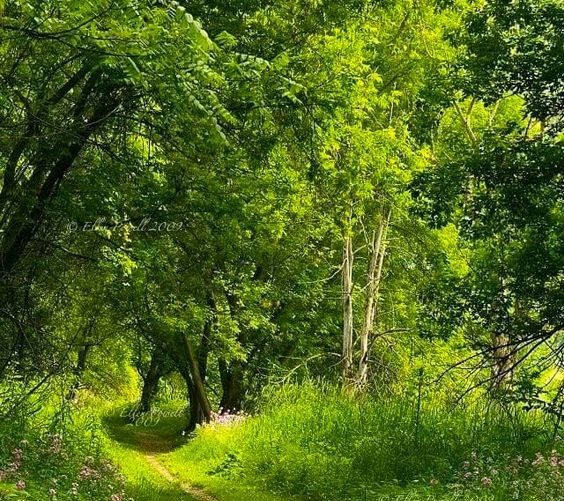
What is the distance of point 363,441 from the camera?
36.3 feet

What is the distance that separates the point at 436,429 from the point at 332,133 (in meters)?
5.04

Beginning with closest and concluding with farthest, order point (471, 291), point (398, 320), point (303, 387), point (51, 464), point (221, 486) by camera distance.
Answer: point (51, 464), point (471, 291), point (221, 486), point (303, 387), point (398, 320)

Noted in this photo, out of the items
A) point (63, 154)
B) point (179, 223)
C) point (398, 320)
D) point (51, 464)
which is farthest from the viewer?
point (398, 320)

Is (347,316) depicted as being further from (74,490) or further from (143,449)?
(74,490)

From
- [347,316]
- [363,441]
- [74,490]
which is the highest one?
[347,316]

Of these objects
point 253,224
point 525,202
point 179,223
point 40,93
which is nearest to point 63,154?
point 40,93

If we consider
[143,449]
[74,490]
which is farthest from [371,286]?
[74,490]

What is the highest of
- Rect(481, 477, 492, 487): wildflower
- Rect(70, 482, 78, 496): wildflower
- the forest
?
the forest

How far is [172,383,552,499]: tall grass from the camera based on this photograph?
9.66 metres

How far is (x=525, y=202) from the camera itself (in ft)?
29.3

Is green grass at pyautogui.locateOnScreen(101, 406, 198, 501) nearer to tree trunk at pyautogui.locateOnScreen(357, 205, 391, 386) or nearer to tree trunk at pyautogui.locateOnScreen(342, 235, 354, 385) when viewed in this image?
tree trunk at pyautogui.locateOnScreen(342, 235, 354, 385)

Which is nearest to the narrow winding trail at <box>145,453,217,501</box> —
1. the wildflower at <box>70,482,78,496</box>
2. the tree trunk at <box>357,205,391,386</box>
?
the wildflower at <box>70,482,78,496</box>

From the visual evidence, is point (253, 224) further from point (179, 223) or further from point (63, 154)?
point (63, 154)

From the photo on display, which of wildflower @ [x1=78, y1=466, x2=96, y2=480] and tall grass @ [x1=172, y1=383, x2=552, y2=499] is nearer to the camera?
wildflower @ [x1=78, y1=466, x2=96, y2=480]
